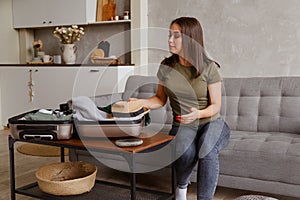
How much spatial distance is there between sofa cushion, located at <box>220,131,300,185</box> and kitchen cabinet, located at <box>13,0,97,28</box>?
266 centimetres

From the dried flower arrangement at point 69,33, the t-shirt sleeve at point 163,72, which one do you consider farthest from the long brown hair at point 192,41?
the dried flower arrangement at point 69,33

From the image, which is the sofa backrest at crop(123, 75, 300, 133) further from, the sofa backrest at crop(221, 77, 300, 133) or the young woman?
the young woman

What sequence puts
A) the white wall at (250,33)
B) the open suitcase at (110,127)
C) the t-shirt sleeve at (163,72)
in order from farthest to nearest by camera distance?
the white wall at (250,33) < the t-shirt sleeve at (163,72) < the open suitcase at (110,127)

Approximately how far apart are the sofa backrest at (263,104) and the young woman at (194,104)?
2.11ft

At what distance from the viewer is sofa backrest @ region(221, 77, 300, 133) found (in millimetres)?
2746

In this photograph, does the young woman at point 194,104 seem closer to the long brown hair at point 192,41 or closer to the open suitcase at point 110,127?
the long brown hair at point 192,41

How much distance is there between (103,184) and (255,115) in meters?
1.26

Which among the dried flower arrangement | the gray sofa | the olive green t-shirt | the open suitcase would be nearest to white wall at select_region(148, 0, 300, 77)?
the gray sofa

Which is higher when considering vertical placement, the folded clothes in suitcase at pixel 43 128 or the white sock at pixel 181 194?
the folded clothes in suitcase at pixel 43 128

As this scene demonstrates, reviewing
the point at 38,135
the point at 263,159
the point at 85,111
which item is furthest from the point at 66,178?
the point at 263,159

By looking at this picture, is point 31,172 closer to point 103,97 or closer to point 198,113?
point 103,97

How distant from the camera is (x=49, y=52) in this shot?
5.12m

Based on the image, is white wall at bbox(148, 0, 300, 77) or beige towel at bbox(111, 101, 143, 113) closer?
beige towel at bbox(111, 101, 143, 113)

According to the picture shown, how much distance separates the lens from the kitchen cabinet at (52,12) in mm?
4410
